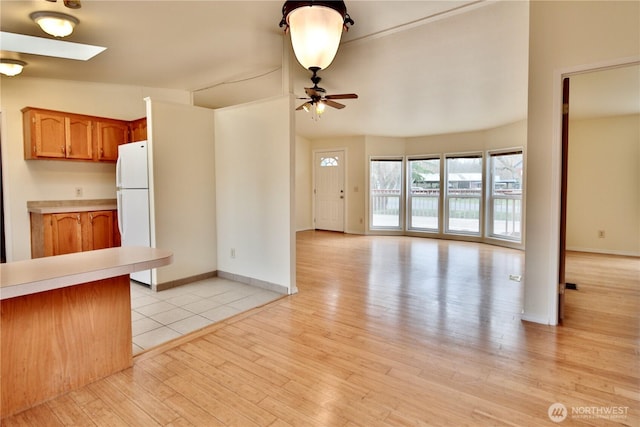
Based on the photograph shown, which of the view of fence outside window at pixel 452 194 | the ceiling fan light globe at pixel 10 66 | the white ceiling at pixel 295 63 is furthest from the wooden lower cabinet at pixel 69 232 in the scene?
the view of fence outside window at pixel 452 194

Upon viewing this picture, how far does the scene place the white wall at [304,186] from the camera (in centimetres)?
878

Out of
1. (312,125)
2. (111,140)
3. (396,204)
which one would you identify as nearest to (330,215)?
(396,204)

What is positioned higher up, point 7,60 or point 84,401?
point 7,60

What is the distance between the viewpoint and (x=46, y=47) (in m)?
3.29

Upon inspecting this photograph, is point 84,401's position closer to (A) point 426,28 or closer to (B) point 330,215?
(A) point 426,28

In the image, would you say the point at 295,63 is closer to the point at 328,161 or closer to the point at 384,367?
the point at 384,367

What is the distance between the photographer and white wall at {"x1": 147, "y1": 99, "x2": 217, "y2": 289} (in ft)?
12.3

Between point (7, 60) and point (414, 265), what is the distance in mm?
5439

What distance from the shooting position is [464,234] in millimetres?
7406

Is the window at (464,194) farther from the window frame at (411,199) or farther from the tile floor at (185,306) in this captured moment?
the tile floor at (185,306)

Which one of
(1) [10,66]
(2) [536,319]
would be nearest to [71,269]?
(1) [10,66]

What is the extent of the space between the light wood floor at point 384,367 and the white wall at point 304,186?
5.13 meters

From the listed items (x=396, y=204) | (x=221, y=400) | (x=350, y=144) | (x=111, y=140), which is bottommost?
(x=221, y=400)

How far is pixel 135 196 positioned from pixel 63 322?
2268 mm
